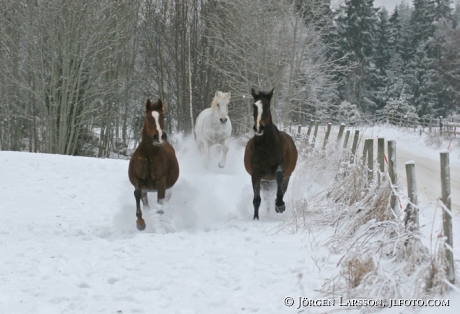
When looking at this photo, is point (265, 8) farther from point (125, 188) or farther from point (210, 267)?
point (210, 267)

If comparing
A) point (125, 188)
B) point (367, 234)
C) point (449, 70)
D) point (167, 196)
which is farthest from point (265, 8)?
point (449, 70)

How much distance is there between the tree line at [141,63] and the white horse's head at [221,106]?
5.53 metres

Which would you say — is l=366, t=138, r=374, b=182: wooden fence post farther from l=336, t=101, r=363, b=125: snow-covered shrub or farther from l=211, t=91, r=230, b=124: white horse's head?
l=336, t=101, r=363, b=125: snow-covered shrub

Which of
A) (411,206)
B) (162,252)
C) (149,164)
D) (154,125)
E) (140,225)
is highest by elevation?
(154,125)

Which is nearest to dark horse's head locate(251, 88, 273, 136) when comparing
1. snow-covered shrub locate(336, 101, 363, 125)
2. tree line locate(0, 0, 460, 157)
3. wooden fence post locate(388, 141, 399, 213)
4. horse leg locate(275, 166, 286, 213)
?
horse leg locate(275, 166, 286, 213)

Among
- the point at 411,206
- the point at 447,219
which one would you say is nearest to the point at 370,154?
the point at 411,206

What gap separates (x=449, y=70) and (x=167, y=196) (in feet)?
155

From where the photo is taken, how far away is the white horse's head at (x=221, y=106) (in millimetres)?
12750

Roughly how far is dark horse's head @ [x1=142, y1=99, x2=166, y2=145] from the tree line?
418 inches

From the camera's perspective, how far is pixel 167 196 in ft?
29.6

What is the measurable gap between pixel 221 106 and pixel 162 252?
7.36 m

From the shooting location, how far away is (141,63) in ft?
98.2

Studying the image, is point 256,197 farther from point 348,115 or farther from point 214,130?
point 348,115

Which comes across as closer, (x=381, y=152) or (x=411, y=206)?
(x=411, y=206)
